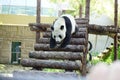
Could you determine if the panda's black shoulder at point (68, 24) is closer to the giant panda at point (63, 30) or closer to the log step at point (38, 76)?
the giant panda at point (63, 30)

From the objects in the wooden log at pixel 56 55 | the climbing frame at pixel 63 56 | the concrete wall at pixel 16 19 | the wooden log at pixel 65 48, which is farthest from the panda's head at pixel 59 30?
the concrete wall at pixel 16 19

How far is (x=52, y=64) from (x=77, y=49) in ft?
1.57

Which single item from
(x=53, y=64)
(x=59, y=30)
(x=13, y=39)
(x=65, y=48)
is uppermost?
(x=59, y=30)

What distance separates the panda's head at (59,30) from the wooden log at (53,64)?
3.06 feet

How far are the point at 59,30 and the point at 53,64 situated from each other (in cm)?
111

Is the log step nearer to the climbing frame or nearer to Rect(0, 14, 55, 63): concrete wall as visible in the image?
the climbing frame

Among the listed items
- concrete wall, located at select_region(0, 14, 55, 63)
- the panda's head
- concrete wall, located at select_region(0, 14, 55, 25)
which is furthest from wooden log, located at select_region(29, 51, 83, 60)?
concrete wall, located at select_region(0, 14, 55, 25)

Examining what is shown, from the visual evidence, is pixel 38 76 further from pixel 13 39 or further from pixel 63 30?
pixel 13 39

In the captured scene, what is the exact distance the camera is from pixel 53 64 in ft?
16.3

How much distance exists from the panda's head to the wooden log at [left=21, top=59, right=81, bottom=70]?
93 cm

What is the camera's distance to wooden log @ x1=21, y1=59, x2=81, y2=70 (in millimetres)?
4758

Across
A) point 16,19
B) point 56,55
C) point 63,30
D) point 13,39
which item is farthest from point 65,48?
point 16,19

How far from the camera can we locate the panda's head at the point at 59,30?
5.89 metres

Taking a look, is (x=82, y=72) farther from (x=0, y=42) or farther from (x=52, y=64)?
(x=0, y=42)
